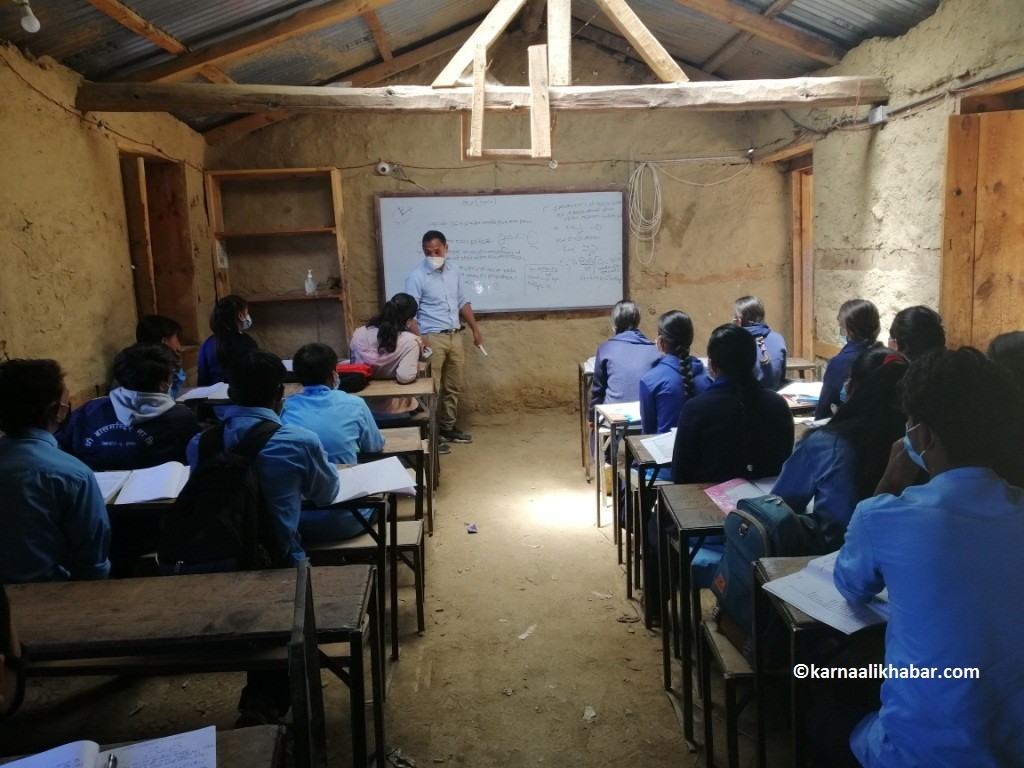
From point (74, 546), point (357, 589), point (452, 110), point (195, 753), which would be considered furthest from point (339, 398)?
point (452, 110)

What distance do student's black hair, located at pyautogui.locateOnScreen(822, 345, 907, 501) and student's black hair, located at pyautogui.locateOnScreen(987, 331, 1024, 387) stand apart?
2.55 feet

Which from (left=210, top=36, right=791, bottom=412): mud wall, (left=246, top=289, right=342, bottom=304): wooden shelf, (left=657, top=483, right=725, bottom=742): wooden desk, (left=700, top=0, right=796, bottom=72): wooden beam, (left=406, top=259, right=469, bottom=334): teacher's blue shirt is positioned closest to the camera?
(left=657, top=483, right=725, bottom=742): wooden desk

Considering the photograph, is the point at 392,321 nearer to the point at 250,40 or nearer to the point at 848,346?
the point at 250,40

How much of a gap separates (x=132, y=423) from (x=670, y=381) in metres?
2.06

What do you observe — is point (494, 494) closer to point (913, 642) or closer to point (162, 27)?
point (162, 27)

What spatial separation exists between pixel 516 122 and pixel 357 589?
207 inches

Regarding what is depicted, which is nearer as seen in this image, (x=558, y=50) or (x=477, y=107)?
(x=477, y=107)

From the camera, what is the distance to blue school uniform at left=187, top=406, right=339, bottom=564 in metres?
2.09

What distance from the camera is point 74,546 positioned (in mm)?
2004

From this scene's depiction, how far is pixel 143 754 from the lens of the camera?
1.17 metres

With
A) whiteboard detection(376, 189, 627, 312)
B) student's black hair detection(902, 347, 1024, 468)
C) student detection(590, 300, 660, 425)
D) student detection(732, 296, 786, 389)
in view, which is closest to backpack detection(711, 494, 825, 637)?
student's black hair detection(902, 347, 1024, 468)

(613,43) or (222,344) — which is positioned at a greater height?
(613,43)

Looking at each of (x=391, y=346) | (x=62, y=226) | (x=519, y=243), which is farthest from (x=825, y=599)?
(x=519, y=243)

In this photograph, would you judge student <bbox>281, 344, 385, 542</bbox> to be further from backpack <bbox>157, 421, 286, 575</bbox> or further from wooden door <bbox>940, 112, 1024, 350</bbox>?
wooden door <bbox>940, 112, 1024, 350</bbox>
